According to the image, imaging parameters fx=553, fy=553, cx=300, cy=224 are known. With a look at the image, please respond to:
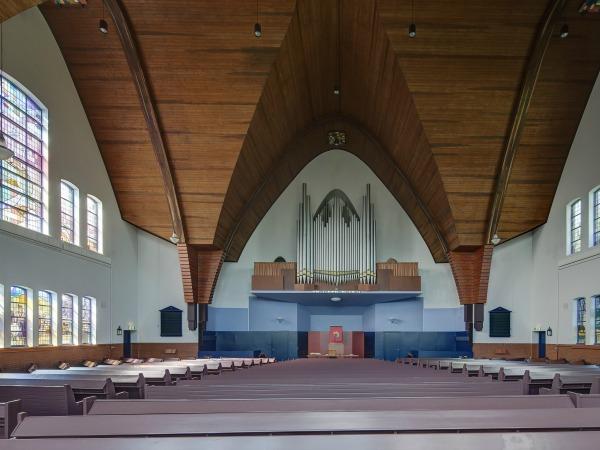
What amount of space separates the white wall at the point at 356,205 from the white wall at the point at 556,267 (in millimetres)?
2203

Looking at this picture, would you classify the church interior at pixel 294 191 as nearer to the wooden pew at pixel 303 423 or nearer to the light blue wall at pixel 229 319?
the light blue wall at pixel 229 319

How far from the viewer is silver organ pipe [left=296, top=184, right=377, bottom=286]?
67.7 feet

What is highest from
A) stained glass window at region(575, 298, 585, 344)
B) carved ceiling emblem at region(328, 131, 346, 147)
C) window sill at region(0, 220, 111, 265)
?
carved ceiling emblem at region(328, 131, 346, 147)

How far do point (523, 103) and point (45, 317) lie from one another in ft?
41.1

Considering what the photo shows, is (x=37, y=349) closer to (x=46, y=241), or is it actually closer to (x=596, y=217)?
(x=46, y=241)

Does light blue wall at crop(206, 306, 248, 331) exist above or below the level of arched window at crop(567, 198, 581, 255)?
below

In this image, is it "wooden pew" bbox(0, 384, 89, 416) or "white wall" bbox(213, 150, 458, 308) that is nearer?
"wooden pew" bbox(0, 384, 89, 416)

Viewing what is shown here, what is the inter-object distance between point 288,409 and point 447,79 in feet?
37.4

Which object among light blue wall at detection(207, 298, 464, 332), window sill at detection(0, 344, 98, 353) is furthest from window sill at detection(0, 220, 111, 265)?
light blue wall at detection(207, 298, 464, 332)

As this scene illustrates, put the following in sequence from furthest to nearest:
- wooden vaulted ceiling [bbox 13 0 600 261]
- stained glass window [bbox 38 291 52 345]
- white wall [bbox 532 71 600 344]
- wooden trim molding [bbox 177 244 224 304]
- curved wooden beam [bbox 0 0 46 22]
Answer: wooden trim molding [bbox 177 244 224 304]
white wall [bbox 532 71 600 344]
stained glass window [bbox 38 291 52 345]
wooden vaulted ceiling [bbox 13 0 600 261]
curved wooden beam [bbox 0 0 46 22]

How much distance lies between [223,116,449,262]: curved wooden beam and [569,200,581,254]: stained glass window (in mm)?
4112

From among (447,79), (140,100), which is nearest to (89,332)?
(140,100)

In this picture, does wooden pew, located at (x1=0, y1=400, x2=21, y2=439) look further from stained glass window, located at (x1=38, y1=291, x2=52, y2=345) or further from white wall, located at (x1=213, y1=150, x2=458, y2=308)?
white wall, located at (x1=213, y1=150, x2=458, y2=308)

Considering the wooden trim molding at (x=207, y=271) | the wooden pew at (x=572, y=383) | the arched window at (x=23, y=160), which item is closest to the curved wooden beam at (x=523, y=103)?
the wooden pew at (x=572, y=383)
